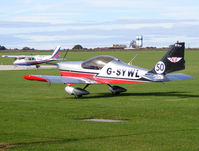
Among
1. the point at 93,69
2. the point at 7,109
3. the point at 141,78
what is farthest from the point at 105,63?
the point at 7,109

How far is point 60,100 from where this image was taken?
65.6ft

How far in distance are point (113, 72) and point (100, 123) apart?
26.4ft

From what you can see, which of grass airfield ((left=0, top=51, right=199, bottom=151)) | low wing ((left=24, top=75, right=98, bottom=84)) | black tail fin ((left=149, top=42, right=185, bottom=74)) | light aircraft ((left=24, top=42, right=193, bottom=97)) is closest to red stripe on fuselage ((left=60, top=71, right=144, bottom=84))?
light aircraft ((left=24, top=42, right=193, bottom=97))

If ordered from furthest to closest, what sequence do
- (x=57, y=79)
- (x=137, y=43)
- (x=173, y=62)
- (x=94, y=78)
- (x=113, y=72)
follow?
(x=137, y=43), (x=94, y=78), (x=113, y=72), (x=57, y=79), (x=173, y=62)

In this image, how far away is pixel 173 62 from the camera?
20.2 meters

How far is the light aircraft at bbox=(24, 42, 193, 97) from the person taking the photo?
20.2 metres

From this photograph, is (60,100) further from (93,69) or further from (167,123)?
(167,123)

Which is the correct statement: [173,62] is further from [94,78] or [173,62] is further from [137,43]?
[137,43]

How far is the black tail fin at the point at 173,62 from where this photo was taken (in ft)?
66.1

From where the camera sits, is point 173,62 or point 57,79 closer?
point 173,62

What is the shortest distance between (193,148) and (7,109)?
8.47 m

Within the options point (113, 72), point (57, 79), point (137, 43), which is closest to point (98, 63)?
point (113, 72)

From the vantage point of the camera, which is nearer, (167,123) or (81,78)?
(167,123)

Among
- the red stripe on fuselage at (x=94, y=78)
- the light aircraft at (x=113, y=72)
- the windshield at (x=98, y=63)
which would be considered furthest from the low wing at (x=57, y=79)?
the windshield at (x=98, y=63)
